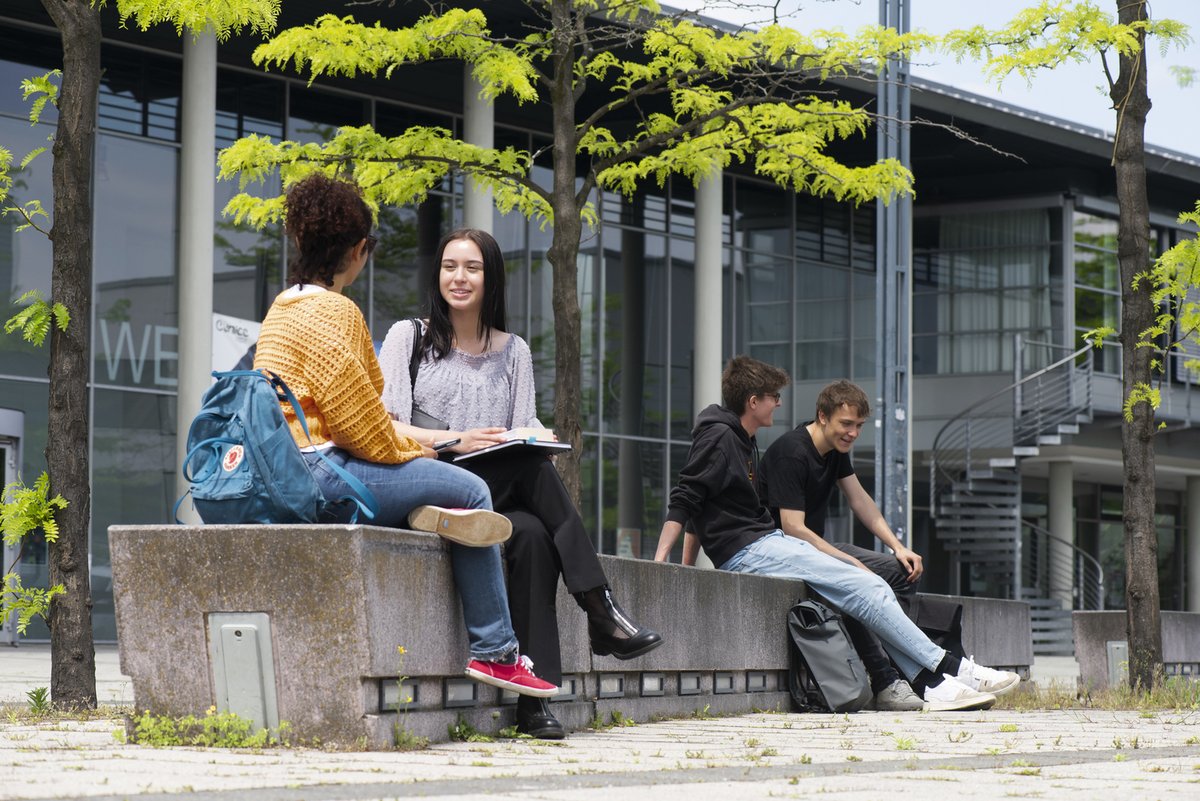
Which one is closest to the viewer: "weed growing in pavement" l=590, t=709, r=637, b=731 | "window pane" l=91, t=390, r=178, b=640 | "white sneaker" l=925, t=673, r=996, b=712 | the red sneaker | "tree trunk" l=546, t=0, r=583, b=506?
the red sneaker

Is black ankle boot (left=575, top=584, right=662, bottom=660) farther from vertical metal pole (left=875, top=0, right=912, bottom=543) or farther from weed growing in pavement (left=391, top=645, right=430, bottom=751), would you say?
vertical metal pole (left=875, top=0, right=912, bottom=543)

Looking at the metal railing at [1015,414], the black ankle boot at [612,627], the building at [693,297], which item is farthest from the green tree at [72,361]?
the metal railing at [1015,414]

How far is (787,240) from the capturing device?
27766mm

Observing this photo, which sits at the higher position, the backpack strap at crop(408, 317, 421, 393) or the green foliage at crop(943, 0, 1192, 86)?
the green foliage at crop(943, 0, 1192, 86)

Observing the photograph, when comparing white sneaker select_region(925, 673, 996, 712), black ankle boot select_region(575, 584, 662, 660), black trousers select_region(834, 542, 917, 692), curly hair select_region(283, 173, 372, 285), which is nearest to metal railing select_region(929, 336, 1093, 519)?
black trousers select_region(834, 542, 917, 692)

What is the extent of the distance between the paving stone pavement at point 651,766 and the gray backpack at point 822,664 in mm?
1346

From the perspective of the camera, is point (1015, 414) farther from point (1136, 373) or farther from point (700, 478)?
point (700, 478)

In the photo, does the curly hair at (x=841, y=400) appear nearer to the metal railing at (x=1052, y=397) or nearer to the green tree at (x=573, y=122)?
the green tree at (x=573, y=122)

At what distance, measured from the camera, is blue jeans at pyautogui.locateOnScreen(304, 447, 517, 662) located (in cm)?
521

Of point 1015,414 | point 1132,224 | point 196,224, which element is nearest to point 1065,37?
point 1132,224

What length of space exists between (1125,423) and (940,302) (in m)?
20.5

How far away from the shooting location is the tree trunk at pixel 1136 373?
32.0 feet

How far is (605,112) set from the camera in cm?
1113

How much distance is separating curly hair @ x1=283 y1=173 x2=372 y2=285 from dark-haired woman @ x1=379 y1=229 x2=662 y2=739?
0.54 metres
